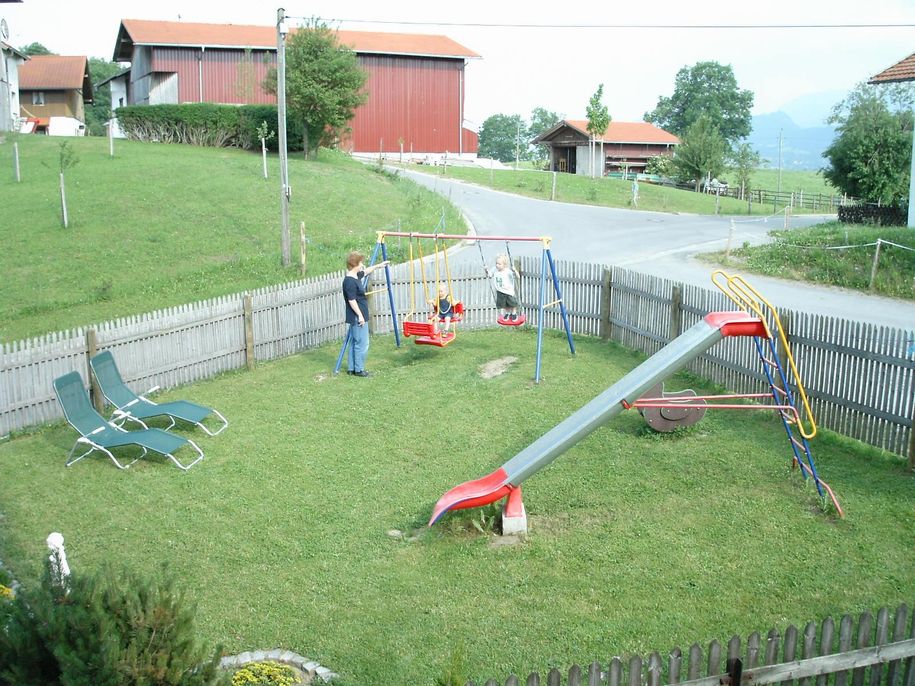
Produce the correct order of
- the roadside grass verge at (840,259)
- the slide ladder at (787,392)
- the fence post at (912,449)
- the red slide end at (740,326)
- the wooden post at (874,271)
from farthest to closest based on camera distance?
the roadside grass verge at (840,259), the wooden post at (874,271), the fence post at (912,449), the red slide end at (740,326), the slide ladder at (787,392)

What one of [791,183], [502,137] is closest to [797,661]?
[791,183]

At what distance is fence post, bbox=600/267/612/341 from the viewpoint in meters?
14.9

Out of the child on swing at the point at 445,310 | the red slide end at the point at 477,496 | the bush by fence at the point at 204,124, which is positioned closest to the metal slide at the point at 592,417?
the red slide end at the point at 477,496

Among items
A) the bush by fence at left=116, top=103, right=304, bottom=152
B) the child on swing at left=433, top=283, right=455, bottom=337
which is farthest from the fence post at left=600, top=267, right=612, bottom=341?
the bush by fence at left=116, top=103, right=304, bottom=152

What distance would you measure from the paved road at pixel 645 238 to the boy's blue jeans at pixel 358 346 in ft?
31.7

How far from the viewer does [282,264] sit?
20.2 metres

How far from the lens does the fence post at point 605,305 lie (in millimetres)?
14898

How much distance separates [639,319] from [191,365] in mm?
6975

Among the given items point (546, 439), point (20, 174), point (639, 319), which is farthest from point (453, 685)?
point (20, 174)

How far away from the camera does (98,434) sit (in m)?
9.85

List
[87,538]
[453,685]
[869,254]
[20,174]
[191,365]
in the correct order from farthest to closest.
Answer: [20,174], [869,254], [191,365], [87,538], [453,685]

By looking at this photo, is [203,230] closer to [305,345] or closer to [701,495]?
[305,345]

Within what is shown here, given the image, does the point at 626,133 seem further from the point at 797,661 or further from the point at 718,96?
the point at 797,661

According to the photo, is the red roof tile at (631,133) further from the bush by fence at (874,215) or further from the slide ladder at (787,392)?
the slide ladder at (787,392)
